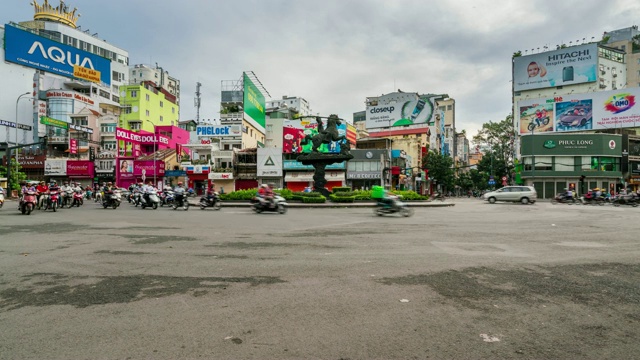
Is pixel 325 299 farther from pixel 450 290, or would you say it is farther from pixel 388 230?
pixel 388 230

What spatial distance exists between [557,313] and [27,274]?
717cm

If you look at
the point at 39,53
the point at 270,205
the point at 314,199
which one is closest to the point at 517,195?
the point at 314,199

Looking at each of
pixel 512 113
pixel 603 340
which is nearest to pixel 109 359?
pixel 603 340

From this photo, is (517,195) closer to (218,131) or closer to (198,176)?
(218,131)

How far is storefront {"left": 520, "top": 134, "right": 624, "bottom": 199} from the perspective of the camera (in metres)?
46.5

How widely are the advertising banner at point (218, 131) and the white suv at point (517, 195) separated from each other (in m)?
33.6

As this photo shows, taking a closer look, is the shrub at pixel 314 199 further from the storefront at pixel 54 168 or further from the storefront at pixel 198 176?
the storefront at pixel 54 168

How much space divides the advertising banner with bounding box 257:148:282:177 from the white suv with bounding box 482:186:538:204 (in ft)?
87.7

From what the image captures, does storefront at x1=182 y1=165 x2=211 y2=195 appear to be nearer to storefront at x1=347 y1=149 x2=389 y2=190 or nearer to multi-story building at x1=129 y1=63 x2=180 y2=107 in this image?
storefront at x1=347 y1=149 x2=389 y2=190

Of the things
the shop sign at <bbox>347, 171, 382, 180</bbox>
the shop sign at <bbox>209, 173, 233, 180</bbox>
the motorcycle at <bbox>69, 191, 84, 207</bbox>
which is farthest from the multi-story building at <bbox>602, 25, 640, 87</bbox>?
the motorcycle at <bbox>69, 191, 84, 207</bbox>

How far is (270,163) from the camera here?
47.5 metres

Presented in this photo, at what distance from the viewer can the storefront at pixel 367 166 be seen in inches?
1858

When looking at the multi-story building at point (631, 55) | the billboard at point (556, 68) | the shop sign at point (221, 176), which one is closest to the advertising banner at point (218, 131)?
the shop sign at point (221, 176)

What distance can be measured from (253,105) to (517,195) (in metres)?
34.9
